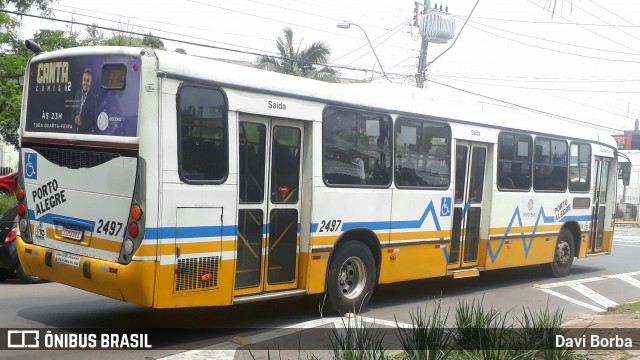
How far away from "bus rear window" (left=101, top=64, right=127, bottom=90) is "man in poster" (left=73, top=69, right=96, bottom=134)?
0.84 feet

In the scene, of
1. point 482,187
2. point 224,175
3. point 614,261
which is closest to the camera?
point 224,175

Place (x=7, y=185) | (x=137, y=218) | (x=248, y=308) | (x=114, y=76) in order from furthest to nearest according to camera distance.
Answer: (x=7, y=185) < (x=248, y=308) < (x=114, y=76) < (x=137, y=218)

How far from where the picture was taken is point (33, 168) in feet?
27.0

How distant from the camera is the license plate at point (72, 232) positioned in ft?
25.0

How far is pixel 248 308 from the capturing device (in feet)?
32.8

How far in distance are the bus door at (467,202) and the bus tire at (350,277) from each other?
7.34 ft

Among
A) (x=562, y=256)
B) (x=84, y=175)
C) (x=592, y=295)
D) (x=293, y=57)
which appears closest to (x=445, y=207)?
(x=592, y=295)

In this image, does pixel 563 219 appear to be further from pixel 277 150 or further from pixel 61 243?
pixel 61 243

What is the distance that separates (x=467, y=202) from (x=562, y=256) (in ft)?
13.8

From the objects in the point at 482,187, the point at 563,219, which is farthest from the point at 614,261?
the point at 482,187

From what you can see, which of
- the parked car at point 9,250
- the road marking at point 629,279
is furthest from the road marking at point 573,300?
the parked car at point 9,250

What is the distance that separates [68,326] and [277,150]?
3266 millimetres

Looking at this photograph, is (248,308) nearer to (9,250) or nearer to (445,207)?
(445,207)

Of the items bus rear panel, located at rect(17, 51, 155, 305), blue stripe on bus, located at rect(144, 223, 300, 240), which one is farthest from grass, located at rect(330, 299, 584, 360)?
bus rear panel, located at rect(17, 51, 155, 305)
